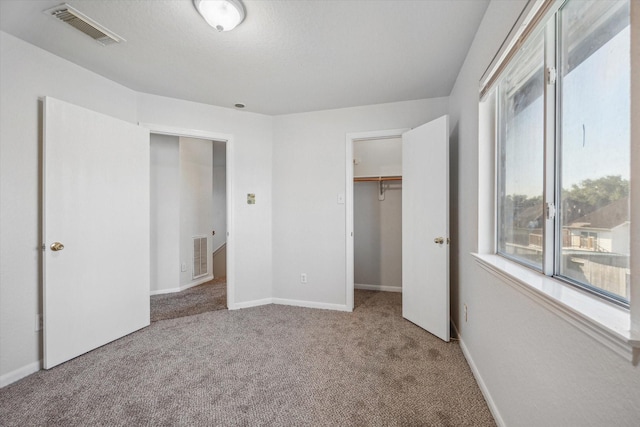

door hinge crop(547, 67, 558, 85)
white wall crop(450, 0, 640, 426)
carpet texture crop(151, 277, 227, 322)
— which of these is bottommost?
carpet texture crop(151, 277, 227, 322)

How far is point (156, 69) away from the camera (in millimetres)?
2277

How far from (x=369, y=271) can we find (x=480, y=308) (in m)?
2.29

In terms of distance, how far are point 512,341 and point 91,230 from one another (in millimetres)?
3003

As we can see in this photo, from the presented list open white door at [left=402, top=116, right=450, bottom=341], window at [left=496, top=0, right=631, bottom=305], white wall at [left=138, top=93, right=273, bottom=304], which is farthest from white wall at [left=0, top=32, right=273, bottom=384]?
window at [left=496, top=0, right=631, bottom=305]

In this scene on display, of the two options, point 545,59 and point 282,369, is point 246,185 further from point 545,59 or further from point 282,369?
point 545,59

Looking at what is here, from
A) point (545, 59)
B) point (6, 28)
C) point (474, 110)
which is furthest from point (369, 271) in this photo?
point (6, 28)

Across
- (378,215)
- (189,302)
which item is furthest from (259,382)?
(378,215)

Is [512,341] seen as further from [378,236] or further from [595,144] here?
[378,236]

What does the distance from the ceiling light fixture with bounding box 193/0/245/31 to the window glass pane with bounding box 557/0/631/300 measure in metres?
1.59

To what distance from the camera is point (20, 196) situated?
1.89m

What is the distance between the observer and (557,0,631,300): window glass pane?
31.2 inches

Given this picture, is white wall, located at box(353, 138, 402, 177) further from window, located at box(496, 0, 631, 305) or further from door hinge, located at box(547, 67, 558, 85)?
door hinge, located at box(547, 67, 558, 85)

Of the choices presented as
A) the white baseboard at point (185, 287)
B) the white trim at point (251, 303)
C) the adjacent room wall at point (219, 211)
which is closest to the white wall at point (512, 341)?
the white trim at point (251, 303)

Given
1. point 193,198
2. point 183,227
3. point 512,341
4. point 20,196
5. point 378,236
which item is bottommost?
point 512,341
